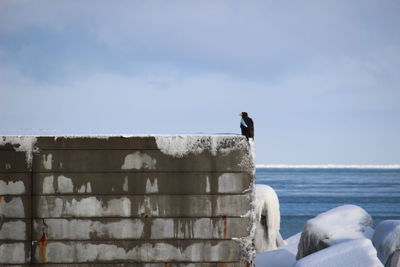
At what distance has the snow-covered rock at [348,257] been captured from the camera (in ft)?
35.0

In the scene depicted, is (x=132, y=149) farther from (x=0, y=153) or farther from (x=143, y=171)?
(x=0, y=153)

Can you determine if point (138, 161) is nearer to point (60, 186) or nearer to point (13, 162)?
point (60, 186)

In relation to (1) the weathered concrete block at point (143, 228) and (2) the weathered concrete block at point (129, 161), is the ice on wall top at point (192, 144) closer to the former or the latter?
(2) the weathered concrete block at point (129, 161)

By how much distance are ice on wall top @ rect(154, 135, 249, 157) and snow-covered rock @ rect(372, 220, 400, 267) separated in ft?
17.1

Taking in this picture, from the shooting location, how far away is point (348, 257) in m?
11.0

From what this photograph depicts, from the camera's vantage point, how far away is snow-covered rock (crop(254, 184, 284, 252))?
69.7 ft

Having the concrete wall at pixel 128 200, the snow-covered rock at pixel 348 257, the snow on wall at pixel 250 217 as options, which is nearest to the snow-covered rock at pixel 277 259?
the snow-covered rock at pixel 348 257

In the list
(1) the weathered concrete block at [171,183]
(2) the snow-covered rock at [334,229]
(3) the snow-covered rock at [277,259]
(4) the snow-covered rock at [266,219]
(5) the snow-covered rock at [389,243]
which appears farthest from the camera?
(4) the snow-covered rock at [266,219]

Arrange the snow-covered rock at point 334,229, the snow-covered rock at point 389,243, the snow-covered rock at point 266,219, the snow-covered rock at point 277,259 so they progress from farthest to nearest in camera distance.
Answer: the snow-covered rock at point 266,219, the snow-covered rock at point 277,259, the snow-covered rock at point 334,229, the snow-covered rock at point 389,243

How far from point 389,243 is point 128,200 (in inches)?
251

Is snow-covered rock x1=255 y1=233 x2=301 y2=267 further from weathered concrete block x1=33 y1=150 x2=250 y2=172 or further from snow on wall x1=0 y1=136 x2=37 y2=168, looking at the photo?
snow on wall x1=0 y1=136 x2=37 y2=168

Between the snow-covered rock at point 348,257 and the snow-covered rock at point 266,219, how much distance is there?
9.54 meters

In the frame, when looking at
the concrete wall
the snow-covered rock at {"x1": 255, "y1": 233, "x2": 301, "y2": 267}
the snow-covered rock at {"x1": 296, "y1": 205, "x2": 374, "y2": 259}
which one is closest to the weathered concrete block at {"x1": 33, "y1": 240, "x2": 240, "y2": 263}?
the concrete wall

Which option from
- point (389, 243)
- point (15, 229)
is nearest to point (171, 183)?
point (15, 229)
